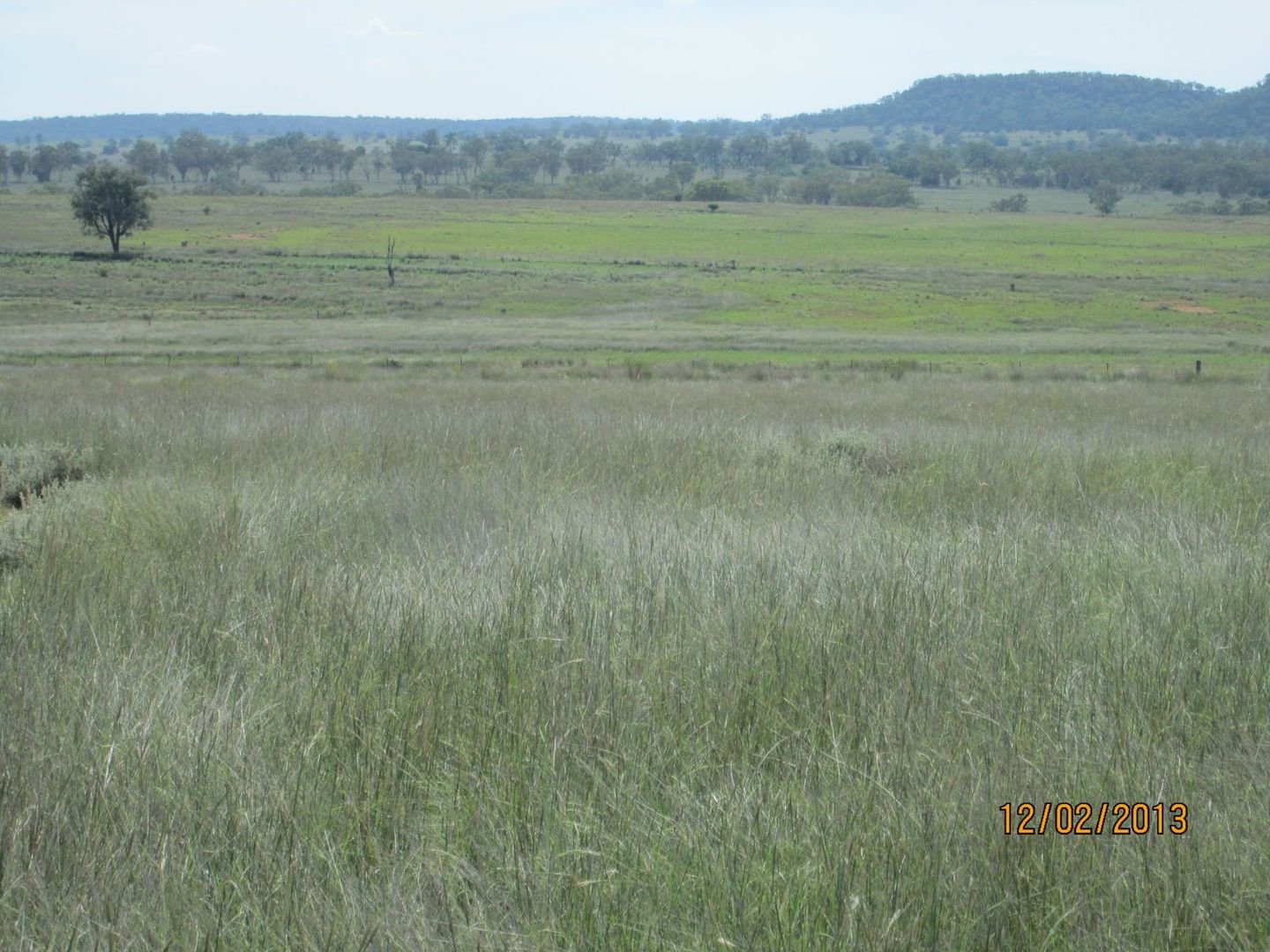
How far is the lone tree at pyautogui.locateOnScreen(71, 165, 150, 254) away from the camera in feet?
259

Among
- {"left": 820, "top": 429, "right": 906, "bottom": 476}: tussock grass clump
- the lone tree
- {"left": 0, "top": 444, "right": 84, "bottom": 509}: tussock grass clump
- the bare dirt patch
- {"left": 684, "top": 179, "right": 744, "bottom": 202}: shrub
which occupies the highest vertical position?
{"left": 684, "top": 179, "right": 744, "bottom": 202}: shrub

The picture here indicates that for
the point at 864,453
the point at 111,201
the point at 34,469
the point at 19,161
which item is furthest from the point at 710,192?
the point at 34,469

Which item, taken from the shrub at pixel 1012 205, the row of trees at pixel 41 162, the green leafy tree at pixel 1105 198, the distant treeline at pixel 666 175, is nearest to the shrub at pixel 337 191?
the distant treeline at pixel 666 175

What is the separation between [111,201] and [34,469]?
8103cm

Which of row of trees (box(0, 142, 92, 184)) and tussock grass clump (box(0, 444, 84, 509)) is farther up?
row of trees (box(0, 142, 92, 184))

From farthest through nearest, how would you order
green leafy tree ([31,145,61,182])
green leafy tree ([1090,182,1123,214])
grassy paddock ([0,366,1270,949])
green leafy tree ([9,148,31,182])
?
green leafy tree ([9,148,31,182]) → green leafy tree ([31,145,61,182]) → green leafy tree ([1090,182,1123,214]) → grassy paddock ([0,366,1270,949])

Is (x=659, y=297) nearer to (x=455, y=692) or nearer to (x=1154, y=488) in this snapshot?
(x=1154, y=488)

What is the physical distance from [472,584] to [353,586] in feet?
1.69

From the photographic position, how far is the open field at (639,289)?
136 ft

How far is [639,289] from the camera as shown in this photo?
66.1m

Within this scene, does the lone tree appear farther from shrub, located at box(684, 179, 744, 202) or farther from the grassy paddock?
the grassy paddock

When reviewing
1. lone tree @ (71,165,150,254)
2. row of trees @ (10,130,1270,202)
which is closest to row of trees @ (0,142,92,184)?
row of trees @ (10,130,1270,202)
